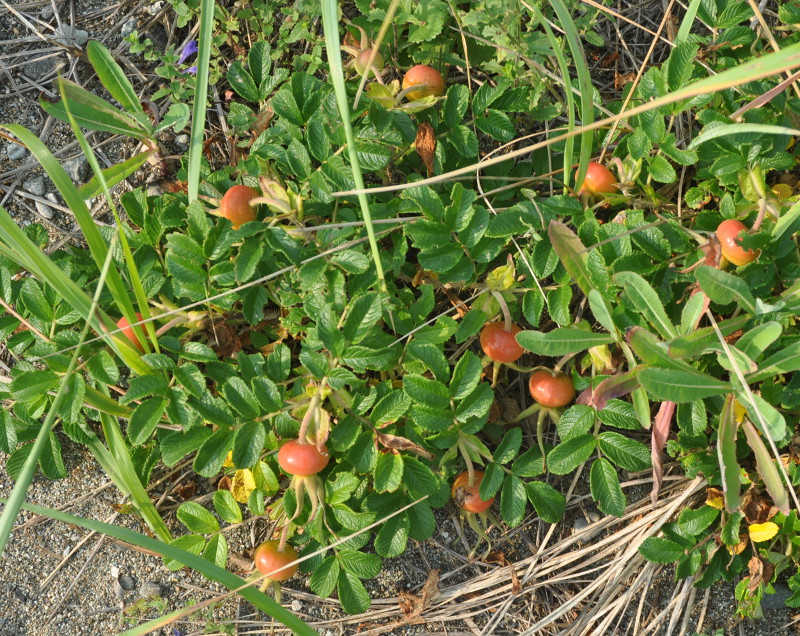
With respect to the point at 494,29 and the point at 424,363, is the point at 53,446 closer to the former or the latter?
the point at 424,363

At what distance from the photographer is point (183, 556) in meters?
1.23

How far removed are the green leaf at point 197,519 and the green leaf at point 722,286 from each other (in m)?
1.17

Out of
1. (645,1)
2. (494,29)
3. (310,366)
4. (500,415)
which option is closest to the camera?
(310,366)

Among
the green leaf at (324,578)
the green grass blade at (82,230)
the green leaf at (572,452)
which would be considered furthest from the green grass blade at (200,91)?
the green leaf at (572,452)

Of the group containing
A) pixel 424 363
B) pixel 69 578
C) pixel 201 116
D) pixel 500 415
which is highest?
pixel 201 116

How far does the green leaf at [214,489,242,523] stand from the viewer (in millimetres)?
1619

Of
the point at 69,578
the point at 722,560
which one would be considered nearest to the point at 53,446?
the point at 69,578

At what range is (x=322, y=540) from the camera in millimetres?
1541

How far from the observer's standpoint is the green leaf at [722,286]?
1309 millimetres

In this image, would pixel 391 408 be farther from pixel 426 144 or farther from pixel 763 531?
pixel 763 531

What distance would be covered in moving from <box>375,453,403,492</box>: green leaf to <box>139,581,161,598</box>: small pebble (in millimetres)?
710

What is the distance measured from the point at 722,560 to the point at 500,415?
60 cm

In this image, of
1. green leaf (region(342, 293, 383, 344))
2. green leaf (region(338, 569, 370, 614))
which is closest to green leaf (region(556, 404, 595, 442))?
green leaf (region(342, 293, 383, 344))

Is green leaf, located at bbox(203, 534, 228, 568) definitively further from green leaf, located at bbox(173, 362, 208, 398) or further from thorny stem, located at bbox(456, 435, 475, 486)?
thorny stem, located at bbox(456, 435, 475, 486)
